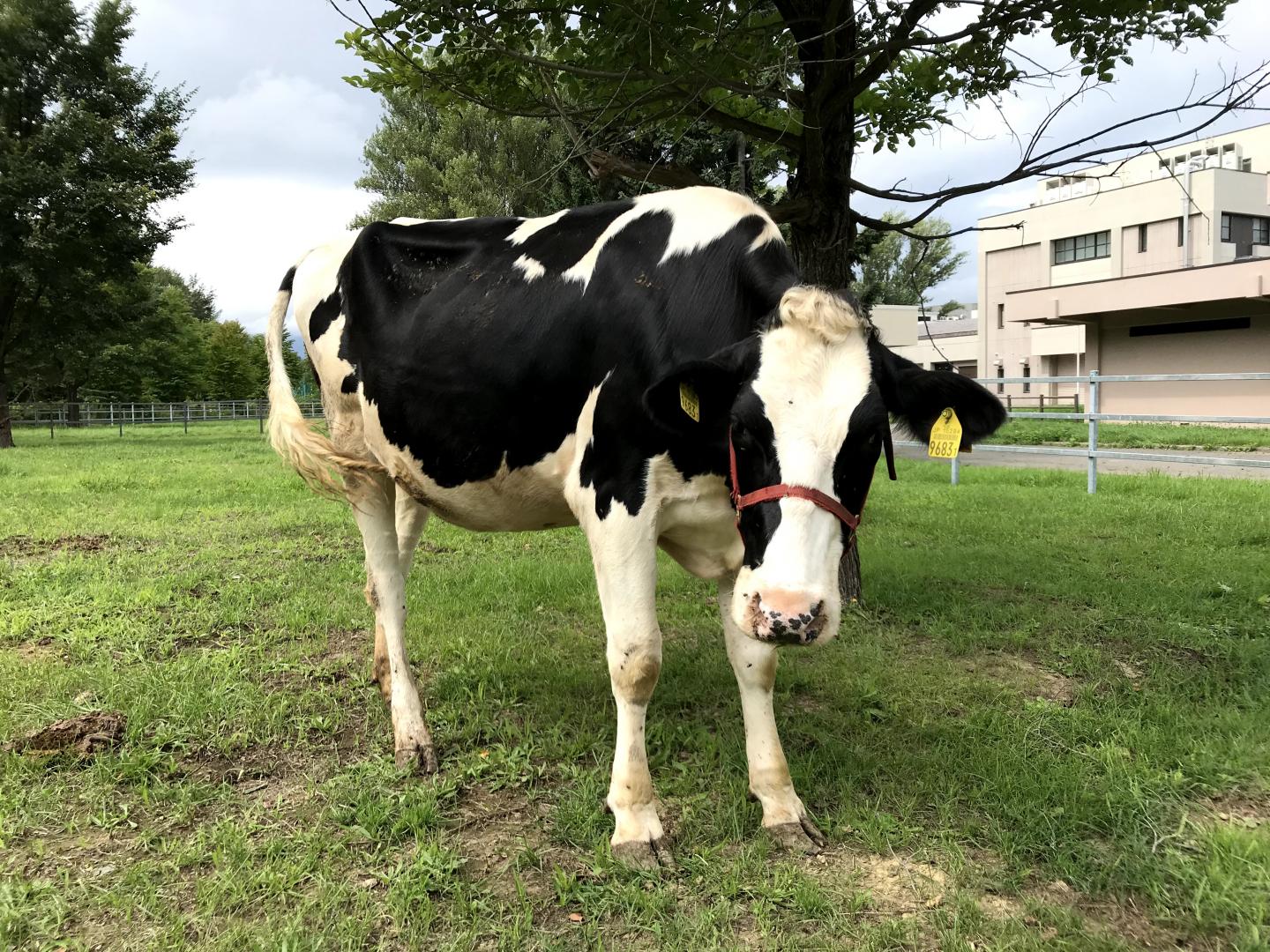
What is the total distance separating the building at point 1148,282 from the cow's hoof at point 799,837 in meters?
15.7

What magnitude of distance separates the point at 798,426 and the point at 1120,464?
1293 centimetres

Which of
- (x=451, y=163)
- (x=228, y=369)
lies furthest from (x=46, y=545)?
(x=228, y=369)

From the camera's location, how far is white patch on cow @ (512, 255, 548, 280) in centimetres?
303

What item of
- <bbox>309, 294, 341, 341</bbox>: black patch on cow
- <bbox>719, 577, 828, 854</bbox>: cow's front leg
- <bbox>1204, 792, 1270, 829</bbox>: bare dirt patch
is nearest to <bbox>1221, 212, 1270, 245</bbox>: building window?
<bbox>1204, 792, 1270, 829</bbox>: bare dirt patch

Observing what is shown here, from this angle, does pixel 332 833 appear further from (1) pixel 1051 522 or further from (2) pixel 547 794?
(1) pixel 1051 522

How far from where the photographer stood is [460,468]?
317 centimetres

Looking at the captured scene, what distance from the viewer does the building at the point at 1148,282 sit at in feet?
73.4

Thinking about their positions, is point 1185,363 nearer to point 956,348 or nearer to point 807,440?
point 956,348

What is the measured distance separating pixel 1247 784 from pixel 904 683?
130 centimetres

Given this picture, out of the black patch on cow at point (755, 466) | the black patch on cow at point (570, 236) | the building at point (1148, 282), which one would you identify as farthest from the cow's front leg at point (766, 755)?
the building at point (1148, 282)

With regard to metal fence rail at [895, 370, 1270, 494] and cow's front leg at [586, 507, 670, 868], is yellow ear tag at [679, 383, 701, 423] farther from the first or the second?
metal fence rail at [895, 370, 1270, 494]

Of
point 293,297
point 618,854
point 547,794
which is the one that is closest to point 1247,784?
point 618,854

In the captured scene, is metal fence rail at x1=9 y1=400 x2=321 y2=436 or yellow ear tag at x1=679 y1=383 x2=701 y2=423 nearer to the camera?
yellow ear tag at x1=679 y1=383 x2=701 y2=423

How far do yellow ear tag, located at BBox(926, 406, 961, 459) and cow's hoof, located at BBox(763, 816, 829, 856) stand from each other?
126 centimetres
